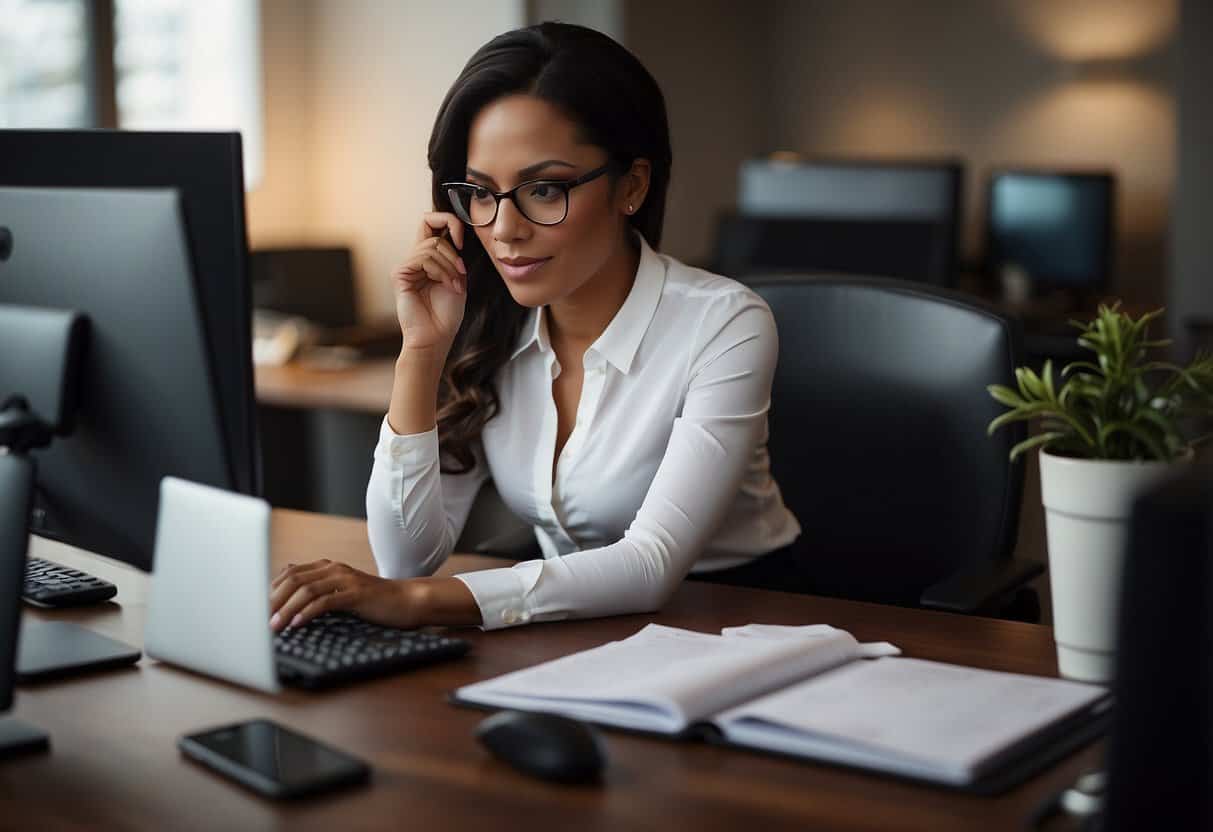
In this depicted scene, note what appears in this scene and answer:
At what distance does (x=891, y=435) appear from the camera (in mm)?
1935

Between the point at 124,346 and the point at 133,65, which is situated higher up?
the point at 133,65

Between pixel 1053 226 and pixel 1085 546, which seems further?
pixel 1053 226

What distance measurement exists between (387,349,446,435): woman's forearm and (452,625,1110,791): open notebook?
492 millimetres

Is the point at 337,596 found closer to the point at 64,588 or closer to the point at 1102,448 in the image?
the point at 64,588

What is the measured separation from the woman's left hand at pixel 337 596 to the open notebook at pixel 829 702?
190mm

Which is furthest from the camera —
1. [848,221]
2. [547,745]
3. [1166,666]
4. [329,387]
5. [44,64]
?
[44,64]

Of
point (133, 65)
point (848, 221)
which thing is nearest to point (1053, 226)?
point (848, 221)

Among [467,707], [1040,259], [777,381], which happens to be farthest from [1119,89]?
[467,707]

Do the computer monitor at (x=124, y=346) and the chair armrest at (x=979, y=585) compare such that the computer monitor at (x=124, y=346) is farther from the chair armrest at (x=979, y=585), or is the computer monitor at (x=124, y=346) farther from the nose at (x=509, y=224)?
the chair armrest at (x=979, y=585)

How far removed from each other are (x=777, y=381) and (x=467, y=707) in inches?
38.0

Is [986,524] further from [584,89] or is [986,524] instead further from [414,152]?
[414,152]

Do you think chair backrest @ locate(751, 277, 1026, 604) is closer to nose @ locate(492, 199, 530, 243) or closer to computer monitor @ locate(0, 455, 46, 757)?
nose @ locate(492, 199, 530, 243)

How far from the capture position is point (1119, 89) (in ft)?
21.4

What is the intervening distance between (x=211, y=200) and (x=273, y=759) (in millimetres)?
482
